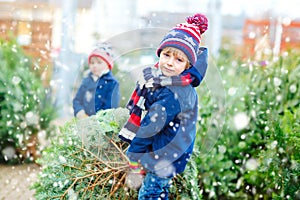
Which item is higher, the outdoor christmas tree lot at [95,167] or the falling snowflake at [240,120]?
the outdoor christmas tree lot at [95,167]

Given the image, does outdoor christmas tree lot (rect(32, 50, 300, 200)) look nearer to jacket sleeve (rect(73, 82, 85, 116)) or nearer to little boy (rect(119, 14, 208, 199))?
little boy (rect(119, 14, 208, 199))

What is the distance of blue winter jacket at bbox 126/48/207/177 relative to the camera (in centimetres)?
240

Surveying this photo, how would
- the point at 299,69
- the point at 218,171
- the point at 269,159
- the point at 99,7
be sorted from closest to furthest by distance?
the point at 269,159 → the point at 218,171 → the point at 299,69 → the point at 99,7

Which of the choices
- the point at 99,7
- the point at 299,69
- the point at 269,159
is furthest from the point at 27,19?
the point at 269,159

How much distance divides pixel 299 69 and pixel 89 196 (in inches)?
101

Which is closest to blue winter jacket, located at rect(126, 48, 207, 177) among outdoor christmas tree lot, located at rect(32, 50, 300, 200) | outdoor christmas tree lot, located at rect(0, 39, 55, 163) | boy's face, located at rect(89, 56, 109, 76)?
outdoor christmas tree lot, located at rect(32, 50, 300, 200)

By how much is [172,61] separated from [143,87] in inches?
8.0

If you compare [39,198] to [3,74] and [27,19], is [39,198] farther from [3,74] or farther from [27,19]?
[27,19]

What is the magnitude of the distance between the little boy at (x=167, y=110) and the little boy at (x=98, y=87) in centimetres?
97

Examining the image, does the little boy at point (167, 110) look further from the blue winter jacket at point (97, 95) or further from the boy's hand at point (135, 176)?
the blue winter jacket at point (97, 95)

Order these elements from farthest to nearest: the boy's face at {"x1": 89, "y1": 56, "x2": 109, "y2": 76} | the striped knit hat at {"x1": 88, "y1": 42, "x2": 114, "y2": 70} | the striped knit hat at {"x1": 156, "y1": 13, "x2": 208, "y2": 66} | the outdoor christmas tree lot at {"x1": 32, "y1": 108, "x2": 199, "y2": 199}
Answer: the boy's face at {"x1": 89, "y1": 56, "x2": 109, "y2": 76} → the striped knit hat at {"x1": 88, "y1": 42, "x2": 114, "y2": 70} → the outdoor christmas tree lot at {"x1": 32, "y1": 108, "x2": 199, "y2": 199} → the striped knit hat at {"x1": 156, "y1": 13, "x2": 208, "y2": 66}

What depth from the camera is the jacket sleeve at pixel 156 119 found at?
7.85 ft

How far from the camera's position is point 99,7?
33.1 ft

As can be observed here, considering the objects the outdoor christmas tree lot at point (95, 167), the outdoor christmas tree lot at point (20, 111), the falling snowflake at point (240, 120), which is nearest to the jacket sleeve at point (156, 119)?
the outdoor christmas tree lot at point (95, 167)
